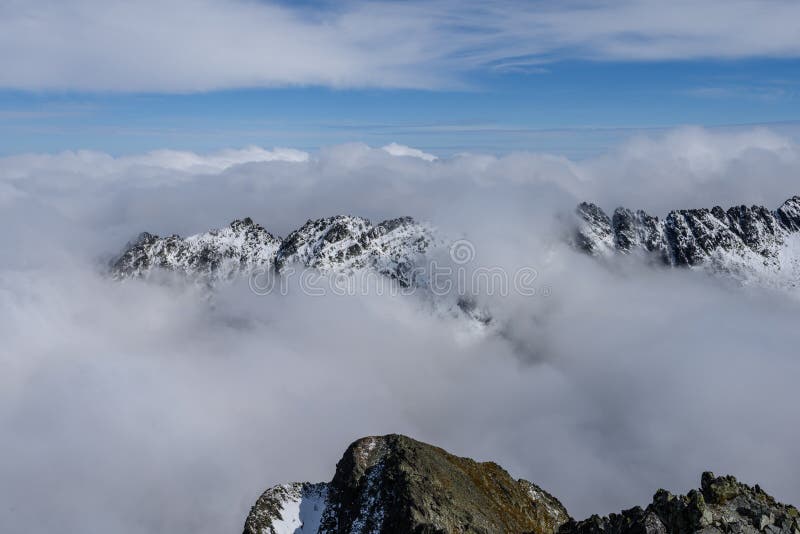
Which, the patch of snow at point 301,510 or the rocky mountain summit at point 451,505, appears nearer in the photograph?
the rocky mountain summit at point 451,505

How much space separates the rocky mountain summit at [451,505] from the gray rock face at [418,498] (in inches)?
7.0

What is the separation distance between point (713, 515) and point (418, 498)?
3553cm

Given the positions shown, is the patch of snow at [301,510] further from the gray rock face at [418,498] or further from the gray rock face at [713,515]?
the gray rock face at [713,515]

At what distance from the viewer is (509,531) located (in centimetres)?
7619

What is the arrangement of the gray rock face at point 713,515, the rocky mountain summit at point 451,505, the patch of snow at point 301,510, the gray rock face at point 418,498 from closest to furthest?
the gray rock face at point 713,515, the rocky mountain summit at point 451,505, the gray rock face at point 418,498, the patch of snow at point 301,510

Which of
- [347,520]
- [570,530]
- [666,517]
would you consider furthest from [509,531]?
[666,517]

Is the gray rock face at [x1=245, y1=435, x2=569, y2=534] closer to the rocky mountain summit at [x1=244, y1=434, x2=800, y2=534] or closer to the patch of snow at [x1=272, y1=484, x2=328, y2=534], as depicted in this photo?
the rocky mountain summit at [x1=244, y1=434, x2=800, y2=534]

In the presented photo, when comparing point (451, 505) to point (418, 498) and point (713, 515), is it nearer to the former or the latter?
A: point (418, 498)

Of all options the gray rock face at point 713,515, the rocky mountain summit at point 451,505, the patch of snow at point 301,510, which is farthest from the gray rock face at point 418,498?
the gray rock face at point 713,515

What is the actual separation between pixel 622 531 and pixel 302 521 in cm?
5142

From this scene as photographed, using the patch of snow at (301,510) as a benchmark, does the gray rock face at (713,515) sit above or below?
above

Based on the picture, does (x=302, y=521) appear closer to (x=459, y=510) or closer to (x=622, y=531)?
(x=459, y=510)

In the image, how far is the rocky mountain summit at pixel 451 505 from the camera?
48438 millimetres

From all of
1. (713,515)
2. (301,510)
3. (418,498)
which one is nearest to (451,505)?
(418,498)
